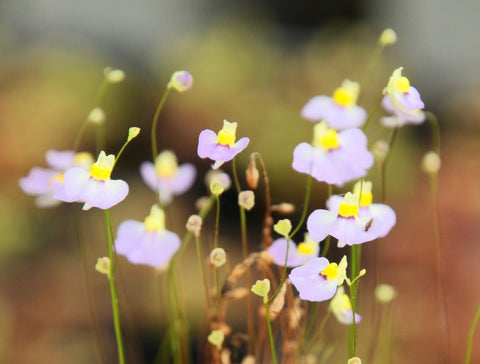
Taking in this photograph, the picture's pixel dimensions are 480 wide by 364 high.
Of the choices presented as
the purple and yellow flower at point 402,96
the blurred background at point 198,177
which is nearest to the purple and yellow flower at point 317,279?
the purple and yellow flower at point 402,96

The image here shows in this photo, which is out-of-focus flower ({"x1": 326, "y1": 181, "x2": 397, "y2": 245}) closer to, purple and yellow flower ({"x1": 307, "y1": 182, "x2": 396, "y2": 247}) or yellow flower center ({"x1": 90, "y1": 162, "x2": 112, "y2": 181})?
purple and yellow flower ({"x1": 307, "y1": 182, "x2": 396, "y2": 247})

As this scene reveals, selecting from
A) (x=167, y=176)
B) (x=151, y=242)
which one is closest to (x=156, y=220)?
(x=151, y=242)

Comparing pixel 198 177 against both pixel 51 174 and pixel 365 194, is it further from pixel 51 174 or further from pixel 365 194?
pixel 365 194

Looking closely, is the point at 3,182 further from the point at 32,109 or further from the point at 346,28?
the point at 346,28

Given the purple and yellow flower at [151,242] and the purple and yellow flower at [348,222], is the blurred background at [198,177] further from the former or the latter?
the purple and yellow flower at [348,222]

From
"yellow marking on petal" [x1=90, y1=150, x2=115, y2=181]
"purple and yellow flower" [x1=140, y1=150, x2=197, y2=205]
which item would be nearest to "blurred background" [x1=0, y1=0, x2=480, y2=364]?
"purple and yellow flower" [x1=140, y1=150, x2=197, y2=205]

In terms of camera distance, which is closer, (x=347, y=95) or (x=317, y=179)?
(x=317, y=179)
